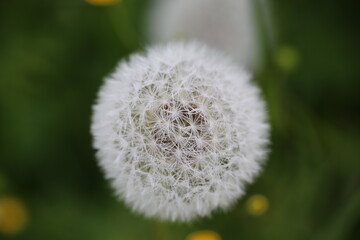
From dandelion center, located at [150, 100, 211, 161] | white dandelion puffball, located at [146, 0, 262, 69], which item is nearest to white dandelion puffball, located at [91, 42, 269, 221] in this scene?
dandelion center, located at [150, 100, 211, 161]

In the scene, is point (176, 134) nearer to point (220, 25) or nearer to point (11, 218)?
point (220, 25)

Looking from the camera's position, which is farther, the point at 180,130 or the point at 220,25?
the point at 220,25

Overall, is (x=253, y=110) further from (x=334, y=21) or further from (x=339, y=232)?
(x=334, y=21)

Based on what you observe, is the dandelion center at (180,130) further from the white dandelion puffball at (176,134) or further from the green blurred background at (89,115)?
the green blurred background at (89,115)

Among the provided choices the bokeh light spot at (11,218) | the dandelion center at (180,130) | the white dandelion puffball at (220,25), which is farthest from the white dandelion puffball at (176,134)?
the bokeh light spot at (11,218)

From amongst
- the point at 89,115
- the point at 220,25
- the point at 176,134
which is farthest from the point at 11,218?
the point at 220,25

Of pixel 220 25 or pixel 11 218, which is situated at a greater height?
pixel 220 25

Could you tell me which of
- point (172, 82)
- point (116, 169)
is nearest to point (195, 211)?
point (116, 169)

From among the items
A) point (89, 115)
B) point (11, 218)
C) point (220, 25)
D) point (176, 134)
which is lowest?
point (11, 218)
